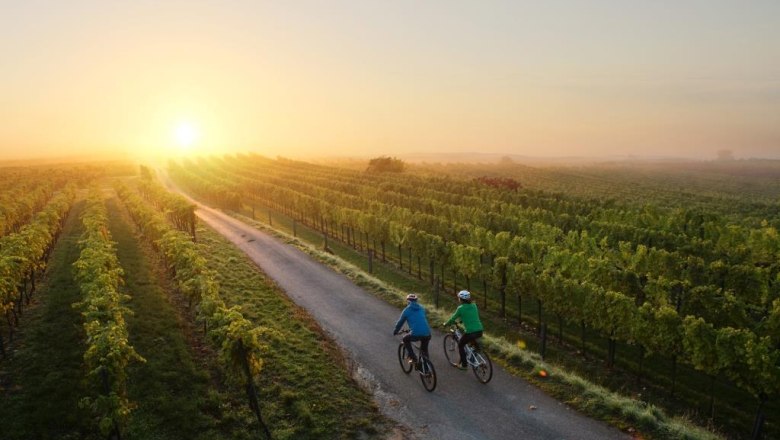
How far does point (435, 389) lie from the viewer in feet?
45.4

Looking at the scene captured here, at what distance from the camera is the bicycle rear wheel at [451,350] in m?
15.4

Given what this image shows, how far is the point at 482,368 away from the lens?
1404cm

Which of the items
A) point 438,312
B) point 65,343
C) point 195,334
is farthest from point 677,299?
point 65,343

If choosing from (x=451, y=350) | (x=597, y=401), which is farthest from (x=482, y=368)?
(x=597, y=401)

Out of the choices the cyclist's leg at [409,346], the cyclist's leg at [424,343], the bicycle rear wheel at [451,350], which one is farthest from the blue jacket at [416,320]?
the bicycle rear wheel at [451,350]

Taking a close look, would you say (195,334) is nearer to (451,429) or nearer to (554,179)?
(451,429)

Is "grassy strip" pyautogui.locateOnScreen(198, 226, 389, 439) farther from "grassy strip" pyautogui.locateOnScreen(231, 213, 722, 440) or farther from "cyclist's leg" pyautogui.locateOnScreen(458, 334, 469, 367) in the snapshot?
"grassy strip" pyautogui.locateOnScreen(231, 213, 722, 440)

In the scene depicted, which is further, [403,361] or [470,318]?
[403,361]

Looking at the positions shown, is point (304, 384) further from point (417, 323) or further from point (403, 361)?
point (417, 323)

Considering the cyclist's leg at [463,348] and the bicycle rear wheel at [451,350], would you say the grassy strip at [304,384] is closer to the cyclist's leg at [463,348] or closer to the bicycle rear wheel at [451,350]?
the cyclist's leg at [463,348]

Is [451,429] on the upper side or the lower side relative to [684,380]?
upper

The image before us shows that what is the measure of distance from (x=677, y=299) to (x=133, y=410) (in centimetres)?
2082

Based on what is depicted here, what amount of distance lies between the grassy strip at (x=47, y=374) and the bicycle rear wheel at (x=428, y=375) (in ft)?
30.7

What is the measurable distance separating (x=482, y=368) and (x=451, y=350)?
2079 millimetres
